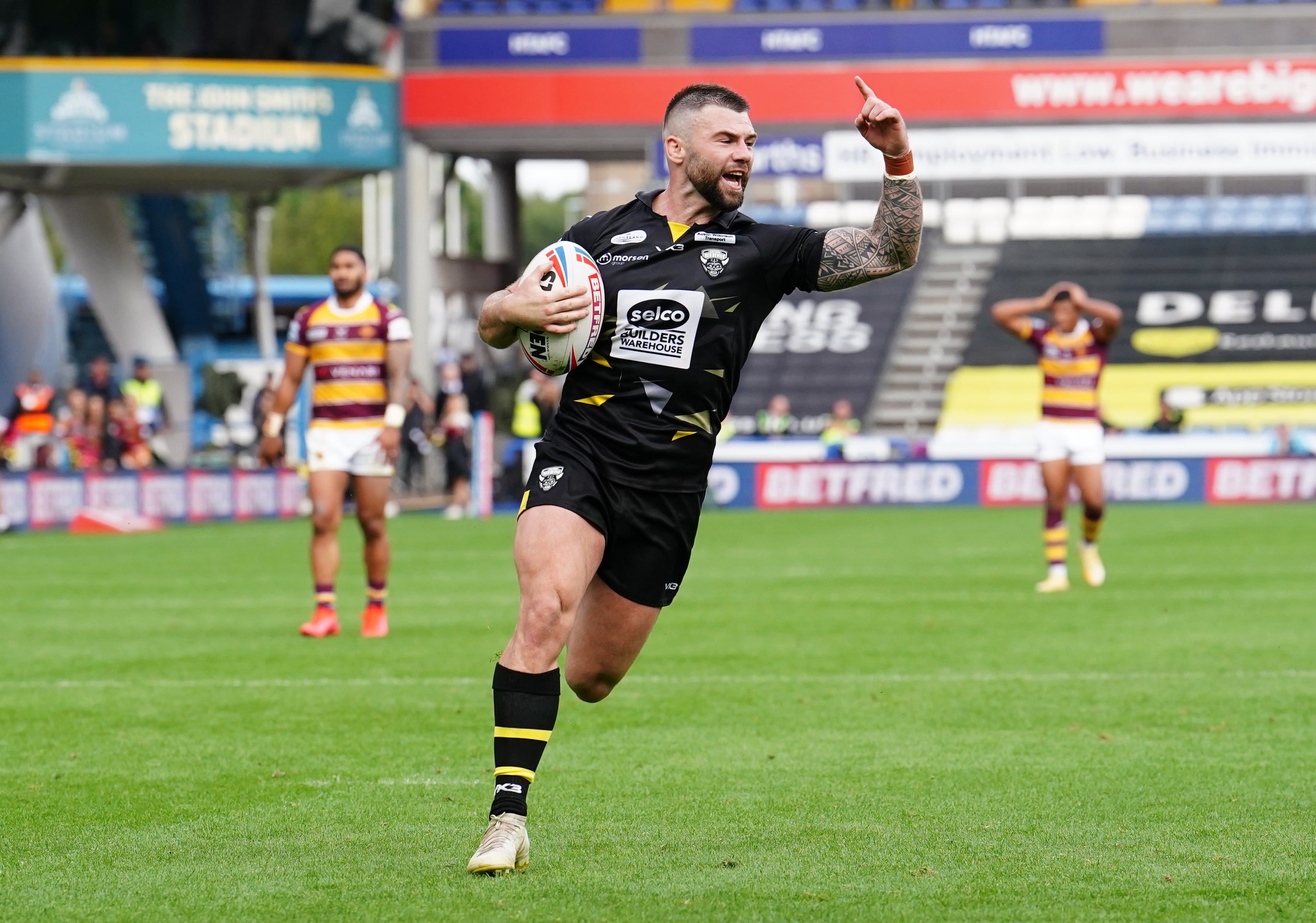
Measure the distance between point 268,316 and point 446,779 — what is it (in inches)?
1357

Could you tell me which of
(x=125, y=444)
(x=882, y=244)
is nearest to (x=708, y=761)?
(x=882, y=244)

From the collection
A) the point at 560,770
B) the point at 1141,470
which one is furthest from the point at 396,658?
the point at 1141,470

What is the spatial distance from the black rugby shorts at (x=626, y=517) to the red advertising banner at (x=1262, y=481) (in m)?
23.0

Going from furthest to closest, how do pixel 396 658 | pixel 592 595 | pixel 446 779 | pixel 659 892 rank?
1. pixel 396 658
2. pixel 446 779
3. pixel 592 595
4. pixel 659 892

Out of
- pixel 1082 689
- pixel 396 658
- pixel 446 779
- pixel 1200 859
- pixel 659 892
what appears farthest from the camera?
pixel 396 658

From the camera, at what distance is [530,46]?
32.8 metres

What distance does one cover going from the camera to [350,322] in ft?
37.4

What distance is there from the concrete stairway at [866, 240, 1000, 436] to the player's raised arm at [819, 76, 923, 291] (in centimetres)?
3041

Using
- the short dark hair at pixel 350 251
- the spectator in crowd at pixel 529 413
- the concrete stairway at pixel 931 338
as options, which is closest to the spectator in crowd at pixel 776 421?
the concrete stairway at pixel 931 338

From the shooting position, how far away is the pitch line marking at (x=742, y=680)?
9477 mm

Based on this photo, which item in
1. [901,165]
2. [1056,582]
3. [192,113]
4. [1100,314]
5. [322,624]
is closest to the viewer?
[901,165]

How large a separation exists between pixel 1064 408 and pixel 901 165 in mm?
9416

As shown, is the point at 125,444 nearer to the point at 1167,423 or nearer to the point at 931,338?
the point at 1167,423

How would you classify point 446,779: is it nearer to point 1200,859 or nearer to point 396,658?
point 1200,859
